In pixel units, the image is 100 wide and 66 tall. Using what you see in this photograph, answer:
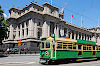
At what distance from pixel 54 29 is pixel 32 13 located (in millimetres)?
12562

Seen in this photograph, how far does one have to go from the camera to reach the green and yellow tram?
15.8 metres

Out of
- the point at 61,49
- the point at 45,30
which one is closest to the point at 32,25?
the point at 45,30

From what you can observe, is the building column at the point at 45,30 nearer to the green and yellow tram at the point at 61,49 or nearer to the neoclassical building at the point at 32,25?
the neoclassical building at the point at 32,25

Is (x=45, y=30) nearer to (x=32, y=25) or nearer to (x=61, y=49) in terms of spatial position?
(x=32, y=25)

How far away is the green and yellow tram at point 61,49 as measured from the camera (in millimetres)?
15781

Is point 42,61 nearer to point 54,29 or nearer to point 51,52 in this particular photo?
point 51,52

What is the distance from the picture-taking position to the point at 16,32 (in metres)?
57.5

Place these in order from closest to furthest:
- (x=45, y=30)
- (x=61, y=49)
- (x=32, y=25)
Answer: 1. (x=61, y=49)
2. (x=32, y=25)
3. (x=45, y=30)

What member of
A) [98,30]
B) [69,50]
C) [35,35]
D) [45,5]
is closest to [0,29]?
[35,35]

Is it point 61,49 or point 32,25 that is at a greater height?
point 32,25

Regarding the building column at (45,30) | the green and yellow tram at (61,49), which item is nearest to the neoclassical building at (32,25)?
the building column at (45,30)

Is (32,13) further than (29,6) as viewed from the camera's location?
No

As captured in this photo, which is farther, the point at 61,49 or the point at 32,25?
the point at 32,25

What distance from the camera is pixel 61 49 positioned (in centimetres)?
1641
